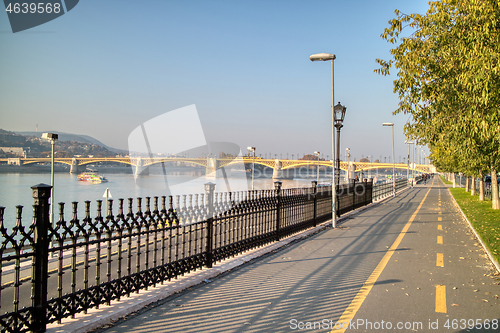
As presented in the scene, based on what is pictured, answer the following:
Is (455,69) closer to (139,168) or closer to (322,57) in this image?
(322,57)

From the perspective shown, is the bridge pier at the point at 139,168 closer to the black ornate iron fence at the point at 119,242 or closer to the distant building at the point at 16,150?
the black ornate iron fence at the point at 119,242

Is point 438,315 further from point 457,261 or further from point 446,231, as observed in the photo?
point 446,231

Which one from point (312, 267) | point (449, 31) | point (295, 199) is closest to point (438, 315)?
point (312, 267)

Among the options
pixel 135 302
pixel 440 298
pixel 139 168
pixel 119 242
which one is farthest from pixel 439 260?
pixel 139 168

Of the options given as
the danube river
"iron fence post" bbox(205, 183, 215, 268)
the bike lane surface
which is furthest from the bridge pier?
the bike lane surface

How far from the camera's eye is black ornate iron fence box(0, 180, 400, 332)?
12.0 ft

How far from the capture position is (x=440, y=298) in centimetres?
511

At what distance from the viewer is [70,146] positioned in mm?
81875

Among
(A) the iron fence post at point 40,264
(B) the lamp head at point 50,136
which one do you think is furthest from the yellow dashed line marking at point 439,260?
(B) the lamp head at point 50,136

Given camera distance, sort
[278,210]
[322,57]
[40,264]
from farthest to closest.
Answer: [322,57] < [278,210] < [40,264]

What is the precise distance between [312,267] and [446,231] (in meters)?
7.51

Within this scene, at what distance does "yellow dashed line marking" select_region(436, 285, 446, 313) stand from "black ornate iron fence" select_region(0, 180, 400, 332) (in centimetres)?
381

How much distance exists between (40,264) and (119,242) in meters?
1.10

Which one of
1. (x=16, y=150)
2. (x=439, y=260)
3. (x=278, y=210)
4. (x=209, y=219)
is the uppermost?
(x=16, y=150)
